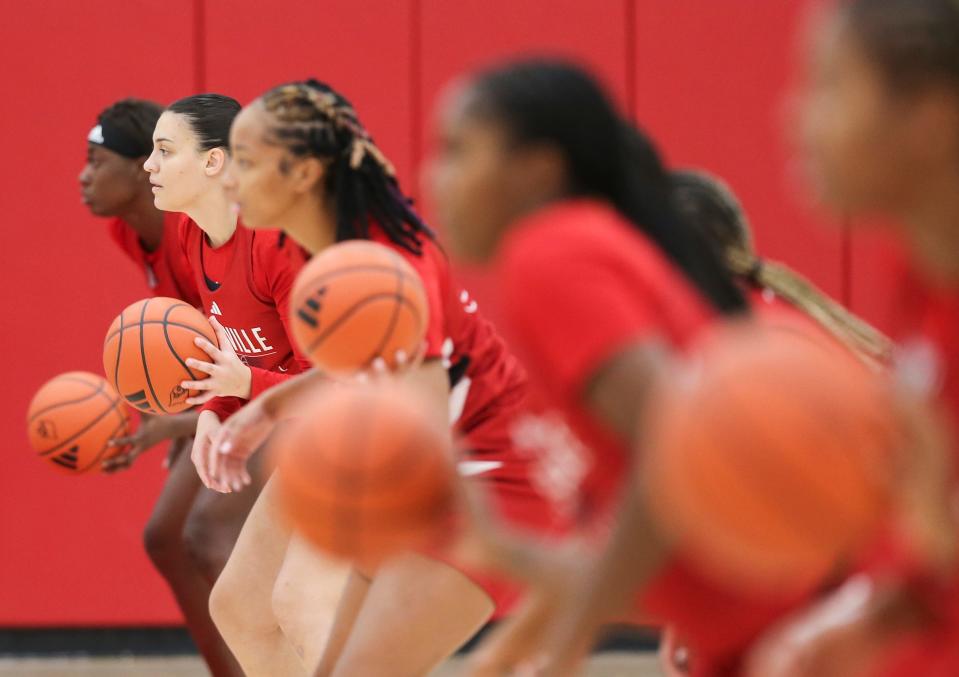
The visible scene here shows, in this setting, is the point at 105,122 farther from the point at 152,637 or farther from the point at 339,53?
the point at 152,637

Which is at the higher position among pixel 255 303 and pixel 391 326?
pixel 391 326

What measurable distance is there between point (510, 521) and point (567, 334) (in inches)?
50.5

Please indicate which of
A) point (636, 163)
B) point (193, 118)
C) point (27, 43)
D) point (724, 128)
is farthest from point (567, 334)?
point (27, 43)

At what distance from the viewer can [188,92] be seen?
643cm

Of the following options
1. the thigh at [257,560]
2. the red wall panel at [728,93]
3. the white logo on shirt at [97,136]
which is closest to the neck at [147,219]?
the white logo on shirt at [97,136]

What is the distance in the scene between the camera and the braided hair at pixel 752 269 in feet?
9.69

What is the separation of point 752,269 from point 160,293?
2.55 metres

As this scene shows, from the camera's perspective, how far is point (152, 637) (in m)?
6.55

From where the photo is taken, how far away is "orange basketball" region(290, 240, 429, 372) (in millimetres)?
2992

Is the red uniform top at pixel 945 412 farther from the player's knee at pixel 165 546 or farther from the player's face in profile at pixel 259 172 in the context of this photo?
the player's knee at pixel 165 546

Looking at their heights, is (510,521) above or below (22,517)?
above

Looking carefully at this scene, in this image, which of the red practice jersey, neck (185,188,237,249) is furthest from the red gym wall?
the red practice jersey

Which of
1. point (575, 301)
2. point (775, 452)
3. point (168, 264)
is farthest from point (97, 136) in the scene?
point (775, 452)

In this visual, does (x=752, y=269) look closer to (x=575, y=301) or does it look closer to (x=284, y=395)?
(x=284, y=395)
